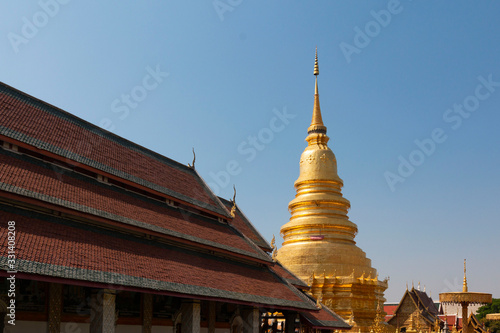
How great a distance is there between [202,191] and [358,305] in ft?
56.5

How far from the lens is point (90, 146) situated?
2028 cm

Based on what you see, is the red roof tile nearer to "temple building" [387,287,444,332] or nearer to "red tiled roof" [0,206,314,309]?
"red tiled roof" [0,206,314,309]

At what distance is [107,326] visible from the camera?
14.6m

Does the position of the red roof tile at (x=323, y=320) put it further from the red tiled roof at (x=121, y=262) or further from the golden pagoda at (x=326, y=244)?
the golden pagoda at (x=326, y=244)

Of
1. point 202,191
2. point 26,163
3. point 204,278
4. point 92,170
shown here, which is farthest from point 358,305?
point 26,163

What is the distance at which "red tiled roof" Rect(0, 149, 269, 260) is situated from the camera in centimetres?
1539

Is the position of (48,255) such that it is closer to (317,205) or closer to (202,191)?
(202,191)

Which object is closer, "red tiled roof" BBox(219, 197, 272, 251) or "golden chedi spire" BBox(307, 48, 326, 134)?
"red tiled roof" BBox(219, 197, 272, 251)

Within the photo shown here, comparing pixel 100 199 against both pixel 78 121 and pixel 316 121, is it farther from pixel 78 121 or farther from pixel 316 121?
pixel 316 121

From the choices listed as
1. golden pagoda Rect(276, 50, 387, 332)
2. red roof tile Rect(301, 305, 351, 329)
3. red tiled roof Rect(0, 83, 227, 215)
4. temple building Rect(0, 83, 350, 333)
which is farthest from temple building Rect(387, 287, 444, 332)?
red tiled roof Rect(0, 83, 227, 215)

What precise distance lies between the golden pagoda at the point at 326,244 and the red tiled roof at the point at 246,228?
893 cm

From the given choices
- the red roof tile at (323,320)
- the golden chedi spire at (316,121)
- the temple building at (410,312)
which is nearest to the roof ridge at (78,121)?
the red roof tile at (323,320)

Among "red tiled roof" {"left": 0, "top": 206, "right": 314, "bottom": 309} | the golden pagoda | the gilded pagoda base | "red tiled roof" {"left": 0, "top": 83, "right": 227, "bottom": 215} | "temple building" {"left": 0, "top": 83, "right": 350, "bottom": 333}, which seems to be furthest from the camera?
the golden pagoda

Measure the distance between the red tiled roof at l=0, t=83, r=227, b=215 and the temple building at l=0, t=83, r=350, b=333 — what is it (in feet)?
0.21
